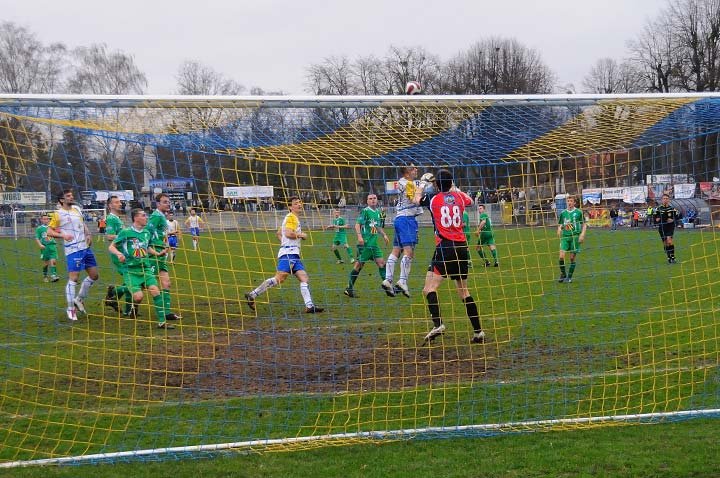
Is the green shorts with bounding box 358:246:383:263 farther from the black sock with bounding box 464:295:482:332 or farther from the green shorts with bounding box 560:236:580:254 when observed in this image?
the black sock with bounding box 464:295:482:332

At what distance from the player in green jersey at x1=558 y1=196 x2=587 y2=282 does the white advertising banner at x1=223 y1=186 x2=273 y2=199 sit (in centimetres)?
671

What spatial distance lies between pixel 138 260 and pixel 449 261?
4.40 meters

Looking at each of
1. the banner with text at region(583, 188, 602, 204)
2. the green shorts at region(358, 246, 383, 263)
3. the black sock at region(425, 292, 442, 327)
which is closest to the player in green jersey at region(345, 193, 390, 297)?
the green shorts at region(358, 246, 383, 263)

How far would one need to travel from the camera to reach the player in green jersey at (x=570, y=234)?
12.9 m

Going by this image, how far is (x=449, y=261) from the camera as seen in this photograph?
7.96m

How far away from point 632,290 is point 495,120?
22.7 ft

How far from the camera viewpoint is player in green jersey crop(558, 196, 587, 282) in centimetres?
1290

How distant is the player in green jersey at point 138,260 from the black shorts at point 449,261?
4013 millimetres

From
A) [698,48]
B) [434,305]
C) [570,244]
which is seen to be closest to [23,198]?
[434,305]

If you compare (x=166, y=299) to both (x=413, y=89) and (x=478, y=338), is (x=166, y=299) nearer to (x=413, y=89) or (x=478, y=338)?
(x=478, y=338)

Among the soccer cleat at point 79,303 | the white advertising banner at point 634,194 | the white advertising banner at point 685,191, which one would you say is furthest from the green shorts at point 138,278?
the white advertising banner at point 685,191

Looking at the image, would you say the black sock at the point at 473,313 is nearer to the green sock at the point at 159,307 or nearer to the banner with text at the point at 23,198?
the green sock at the point at 159,307

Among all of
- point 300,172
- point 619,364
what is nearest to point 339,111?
point 300,172

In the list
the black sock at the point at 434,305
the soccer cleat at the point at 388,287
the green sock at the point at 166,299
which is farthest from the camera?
the soccer cleat at the point at 388,287
